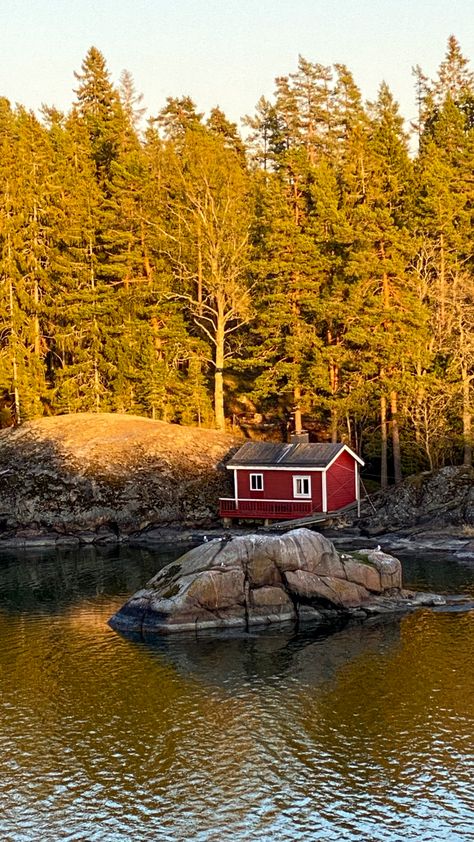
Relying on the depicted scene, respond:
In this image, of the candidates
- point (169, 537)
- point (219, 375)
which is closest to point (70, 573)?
point (169, 537)

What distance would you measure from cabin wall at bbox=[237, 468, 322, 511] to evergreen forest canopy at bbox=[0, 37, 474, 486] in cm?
625

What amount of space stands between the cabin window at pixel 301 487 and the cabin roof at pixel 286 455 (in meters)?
1.12

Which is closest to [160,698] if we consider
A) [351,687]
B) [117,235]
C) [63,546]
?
[351,687]

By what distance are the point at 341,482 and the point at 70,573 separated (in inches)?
687

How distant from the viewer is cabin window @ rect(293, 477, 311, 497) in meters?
51.6

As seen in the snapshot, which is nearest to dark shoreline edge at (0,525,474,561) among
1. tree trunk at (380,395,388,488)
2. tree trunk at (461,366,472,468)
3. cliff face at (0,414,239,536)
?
cliff face at (0,414,239,536)

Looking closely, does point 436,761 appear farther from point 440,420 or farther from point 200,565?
point 440,420

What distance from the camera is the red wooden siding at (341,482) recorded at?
5150 cm

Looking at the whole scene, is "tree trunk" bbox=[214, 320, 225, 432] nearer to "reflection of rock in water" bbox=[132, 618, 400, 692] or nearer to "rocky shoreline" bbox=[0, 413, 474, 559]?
"rocky shoreline" bbox=[0, 413, 474, 559]

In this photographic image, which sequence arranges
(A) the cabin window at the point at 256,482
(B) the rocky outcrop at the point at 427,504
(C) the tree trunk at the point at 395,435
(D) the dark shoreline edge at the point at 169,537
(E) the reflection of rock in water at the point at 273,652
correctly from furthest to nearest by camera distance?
(C) the tree trunk at the point at 395,435, (A) the cabin window at the point at 256,482, (B) the rocky outcrop at the point at 427,504, (D) the dark shoreline edge at the point at 169,537, (E) the reflection of rock in water at the point at 273,652

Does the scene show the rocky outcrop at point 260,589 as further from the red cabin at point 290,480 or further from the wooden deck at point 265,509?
the wooden deck at point 265,509

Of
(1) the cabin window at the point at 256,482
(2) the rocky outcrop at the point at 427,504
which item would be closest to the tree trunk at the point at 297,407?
(1) the cabin window at the point at 256,482

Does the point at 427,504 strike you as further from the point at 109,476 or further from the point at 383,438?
the point at 109,476

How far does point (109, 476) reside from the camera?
55.8m
